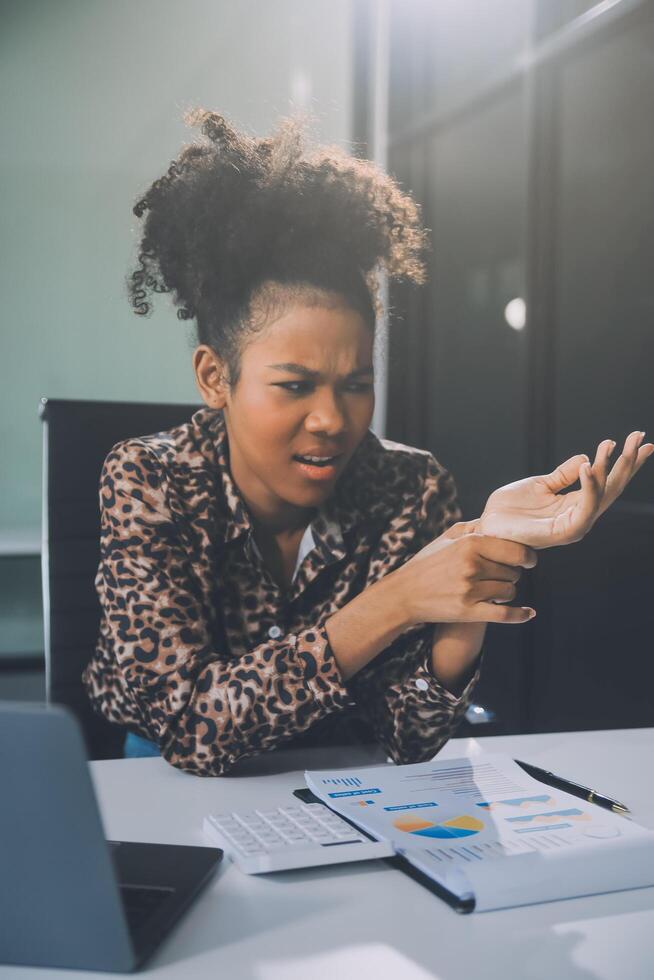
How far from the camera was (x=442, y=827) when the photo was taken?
0.75m

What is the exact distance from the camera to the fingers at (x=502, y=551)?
1025 millimetres

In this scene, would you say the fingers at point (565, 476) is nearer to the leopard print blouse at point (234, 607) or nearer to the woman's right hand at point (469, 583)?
the woman's right hand at point (469, 583)

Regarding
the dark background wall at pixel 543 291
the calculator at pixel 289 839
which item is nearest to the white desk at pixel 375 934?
the calculator at pixel 289 839

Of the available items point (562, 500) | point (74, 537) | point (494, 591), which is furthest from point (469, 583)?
point (74, 537)

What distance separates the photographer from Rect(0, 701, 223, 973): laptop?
0.51m

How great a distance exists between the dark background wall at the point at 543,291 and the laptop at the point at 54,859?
1131mm

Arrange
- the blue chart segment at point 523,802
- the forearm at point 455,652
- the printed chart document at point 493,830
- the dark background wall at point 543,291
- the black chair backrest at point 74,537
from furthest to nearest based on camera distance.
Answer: the dark background wall at point 543,291 → the black chair backrest at point 74,537 → the forearm at point 455,652 → the blue chart segment at point 523,802 → the printed chart document at point 493,830

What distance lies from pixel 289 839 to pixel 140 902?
0.14 metres

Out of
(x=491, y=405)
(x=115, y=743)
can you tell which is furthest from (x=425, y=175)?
(x=115, y=743)

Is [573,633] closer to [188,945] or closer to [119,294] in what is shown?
[119,294]

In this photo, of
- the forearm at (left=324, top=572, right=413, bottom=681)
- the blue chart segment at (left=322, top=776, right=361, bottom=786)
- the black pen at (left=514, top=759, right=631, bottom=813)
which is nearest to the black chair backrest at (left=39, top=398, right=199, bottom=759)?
the forearm at (left=324, top=572, right=413, bottom=681)

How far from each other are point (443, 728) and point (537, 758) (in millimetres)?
125

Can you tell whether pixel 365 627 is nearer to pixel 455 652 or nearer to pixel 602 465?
pixel 455 652

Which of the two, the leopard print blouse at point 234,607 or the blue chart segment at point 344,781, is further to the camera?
the leopard print blouse at point 234,607
